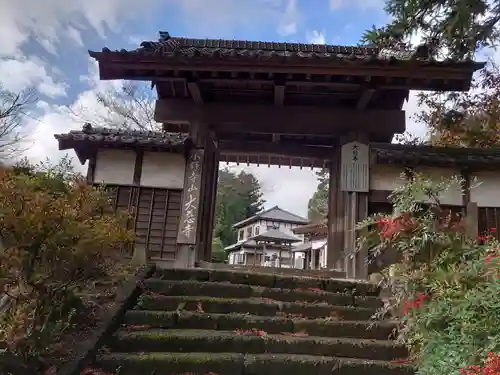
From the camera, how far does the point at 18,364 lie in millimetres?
3514

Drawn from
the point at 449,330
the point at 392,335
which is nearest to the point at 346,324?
the point at 392,335

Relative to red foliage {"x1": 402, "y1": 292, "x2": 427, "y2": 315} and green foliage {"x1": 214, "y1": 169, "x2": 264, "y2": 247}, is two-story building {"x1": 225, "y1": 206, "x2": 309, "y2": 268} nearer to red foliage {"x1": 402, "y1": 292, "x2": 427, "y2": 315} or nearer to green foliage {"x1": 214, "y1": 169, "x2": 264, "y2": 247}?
green foliage {"x1": 214, "y1": 169, "x2": 264, "y2": 247}

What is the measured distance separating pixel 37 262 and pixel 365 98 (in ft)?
19.7

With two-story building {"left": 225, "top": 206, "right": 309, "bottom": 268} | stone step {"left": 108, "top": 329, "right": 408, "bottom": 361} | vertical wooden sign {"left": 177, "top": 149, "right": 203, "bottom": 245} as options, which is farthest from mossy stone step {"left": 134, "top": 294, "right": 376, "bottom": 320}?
two-story building {"left": 225, "top": 206, "right": 309, "bottom": 268}

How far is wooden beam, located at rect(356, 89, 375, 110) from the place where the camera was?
24.2ft

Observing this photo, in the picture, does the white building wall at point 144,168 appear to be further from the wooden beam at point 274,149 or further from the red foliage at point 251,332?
the red foliage at point 251,332

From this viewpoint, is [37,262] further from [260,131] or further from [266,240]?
[266,240]

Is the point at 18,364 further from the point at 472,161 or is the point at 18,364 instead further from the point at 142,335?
the point at 472,161

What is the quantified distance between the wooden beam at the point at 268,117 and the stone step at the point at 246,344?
436 centimetres

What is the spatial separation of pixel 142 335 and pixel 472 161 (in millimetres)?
6370

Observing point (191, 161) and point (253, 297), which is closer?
point (253, 297)

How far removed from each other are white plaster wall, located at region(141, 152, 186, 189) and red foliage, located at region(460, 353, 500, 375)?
588 centimetres

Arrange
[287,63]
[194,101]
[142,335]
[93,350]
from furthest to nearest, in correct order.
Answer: [194,101], [287,63], [142,335], [93,350]

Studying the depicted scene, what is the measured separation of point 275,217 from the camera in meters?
37.8
